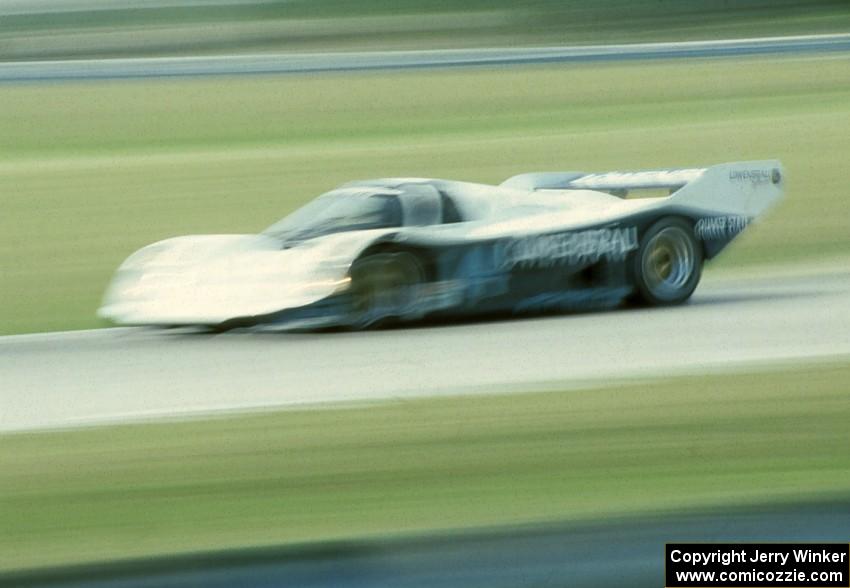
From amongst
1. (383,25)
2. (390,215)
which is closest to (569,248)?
(390,215)

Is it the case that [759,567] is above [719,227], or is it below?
below

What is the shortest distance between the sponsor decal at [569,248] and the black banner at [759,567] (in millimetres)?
2231

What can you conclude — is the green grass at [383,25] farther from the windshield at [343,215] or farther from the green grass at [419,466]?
the green grass at [419,466]

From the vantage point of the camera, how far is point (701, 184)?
5324mm

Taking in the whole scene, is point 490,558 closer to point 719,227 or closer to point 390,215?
point 390,215

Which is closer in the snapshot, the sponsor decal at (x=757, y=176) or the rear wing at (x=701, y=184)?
the rear wing at (x=701, y=184)

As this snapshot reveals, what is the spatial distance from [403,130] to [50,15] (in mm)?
2869

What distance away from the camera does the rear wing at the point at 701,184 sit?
209 inches

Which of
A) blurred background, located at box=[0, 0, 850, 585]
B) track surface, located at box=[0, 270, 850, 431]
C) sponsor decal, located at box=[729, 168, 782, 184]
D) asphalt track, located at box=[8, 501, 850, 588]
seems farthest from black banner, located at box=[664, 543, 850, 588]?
sponsor decal, located at box=[729, 168, 782, 184]

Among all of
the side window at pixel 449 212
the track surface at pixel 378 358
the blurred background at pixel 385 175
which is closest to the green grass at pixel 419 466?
the blurred background at pixel 385 175

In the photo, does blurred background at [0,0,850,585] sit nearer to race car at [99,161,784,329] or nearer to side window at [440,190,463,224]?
race car at [99,161,784,329]

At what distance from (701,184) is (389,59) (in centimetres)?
631

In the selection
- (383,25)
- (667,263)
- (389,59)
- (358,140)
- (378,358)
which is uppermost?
(383,25)

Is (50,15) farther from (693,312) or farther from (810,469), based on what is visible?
(810,469)
